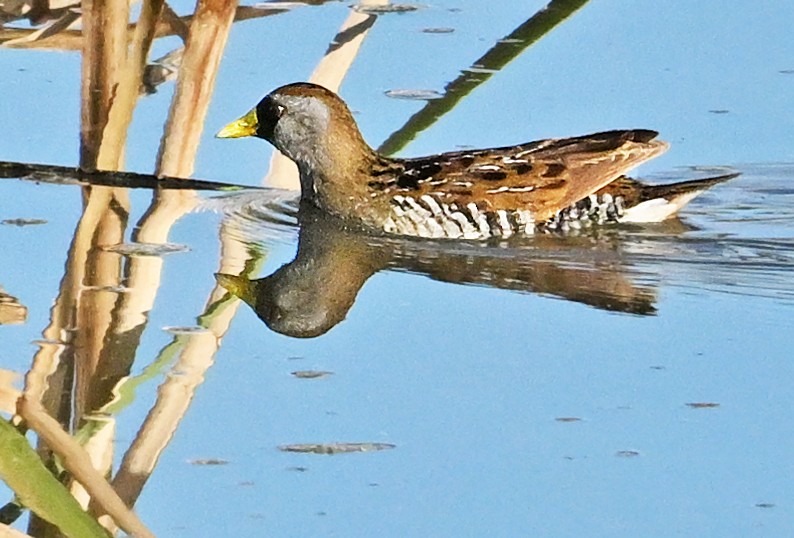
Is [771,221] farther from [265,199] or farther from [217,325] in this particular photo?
[217,325]

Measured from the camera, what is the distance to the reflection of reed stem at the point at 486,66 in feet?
25.2

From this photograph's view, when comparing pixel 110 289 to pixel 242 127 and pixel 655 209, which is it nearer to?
pixel 242 127

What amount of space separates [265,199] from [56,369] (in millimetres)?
2174

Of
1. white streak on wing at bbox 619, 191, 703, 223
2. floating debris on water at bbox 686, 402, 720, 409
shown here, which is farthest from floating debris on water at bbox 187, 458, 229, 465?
white streak on wing at bbox 619, 191, 703, 223

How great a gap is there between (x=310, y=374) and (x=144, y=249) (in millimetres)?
1350

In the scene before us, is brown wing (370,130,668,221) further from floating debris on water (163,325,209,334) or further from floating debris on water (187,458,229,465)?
floating debris on water (187,458,229,465)

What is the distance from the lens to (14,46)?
795 centimetres

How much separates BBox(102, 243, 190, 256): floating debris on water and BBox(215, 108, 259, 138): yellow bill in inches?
30.5

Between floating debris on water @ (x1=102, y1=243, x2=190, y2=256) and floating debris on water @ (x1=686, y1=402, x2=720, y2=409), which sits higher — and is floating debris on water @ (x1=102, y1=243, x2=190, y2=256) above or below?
above

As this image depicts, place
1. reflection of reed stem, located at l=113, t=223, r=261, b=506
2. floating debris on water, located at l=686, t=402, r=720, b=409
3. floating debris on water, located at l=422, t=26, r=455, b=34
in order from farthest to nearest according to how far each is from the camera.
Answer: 1. floating debris on water, located at l=422, t=26, r=455, b=34
2. floating debris on water, located at l=686, t=402, r=720, b=409
3. reflection of reed stem, located at l=113, t=223, r=261, b=506

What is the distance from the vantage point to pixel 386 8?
8859 millimetres

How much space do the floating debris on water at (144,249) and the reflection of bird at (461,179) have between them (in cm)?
80

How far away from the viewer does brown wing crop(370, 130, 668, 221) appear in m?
6.89

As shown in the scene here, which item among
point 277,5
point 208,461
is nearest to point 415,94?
point 277,5
